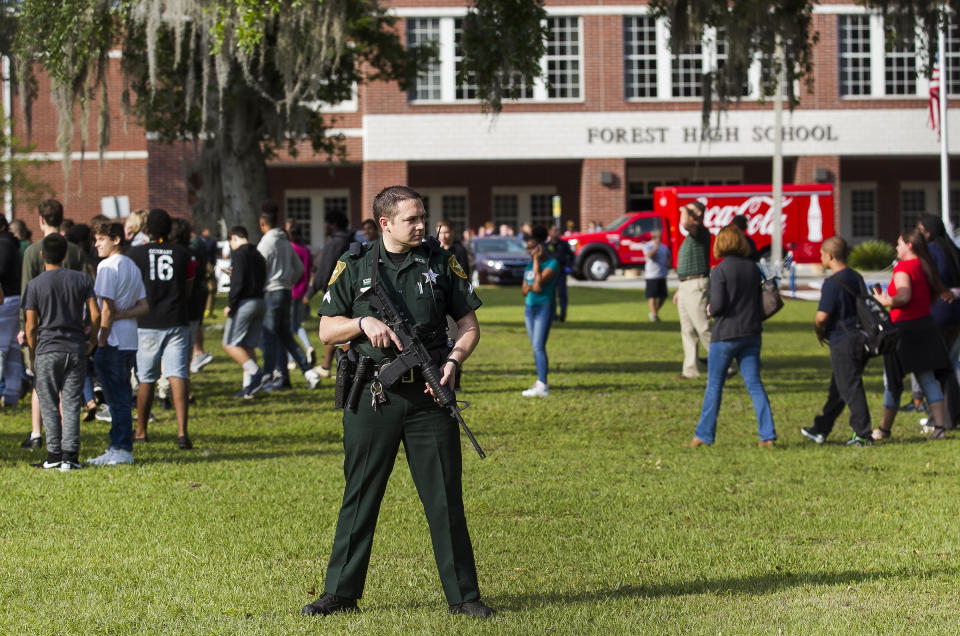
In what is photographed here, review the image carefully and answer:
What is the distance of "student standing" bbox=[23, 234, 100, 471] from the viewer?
8.97 m

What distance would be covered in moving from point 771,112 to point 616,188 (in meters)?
5.92

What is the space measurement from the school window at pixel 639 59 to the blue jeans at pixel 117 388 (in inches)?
1452

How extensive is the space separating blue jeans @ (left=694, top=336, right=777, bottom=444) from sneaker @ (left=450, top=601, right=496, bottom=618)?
5073 millimetres

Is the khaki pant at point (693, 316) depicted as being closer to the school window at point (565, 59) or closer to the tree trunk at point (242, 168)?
the tree trunk at point (242, 168)

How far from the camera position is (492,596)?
5.88m

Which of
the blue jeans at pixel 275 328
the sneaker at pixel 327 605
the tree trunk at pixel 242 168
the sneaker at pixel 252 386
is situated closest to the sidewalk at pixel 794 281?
the tree trunk at pixel 242 168

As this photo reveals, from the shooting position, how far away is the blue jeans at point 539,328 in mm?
13141

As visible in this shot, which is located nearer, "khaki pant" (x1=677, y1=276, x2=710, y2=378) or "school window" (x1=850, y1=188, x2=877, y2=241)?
"khaki pant" (x1=677, y1=276, x2=710, y2=378)

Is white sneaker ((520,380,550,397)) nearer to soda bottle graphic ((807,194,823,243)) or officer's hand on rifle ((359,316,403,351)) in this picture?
officer's hand on rifle ((359,316,403,351))

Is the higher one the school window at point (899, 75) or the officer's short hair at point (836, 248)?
the school window at point (899, 75)

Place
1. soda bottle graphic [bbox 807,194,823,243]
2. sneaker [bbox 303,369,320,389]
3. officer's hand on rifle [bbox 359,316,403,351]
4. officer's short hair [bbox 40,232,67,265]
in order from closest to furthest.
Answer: officer's hand on rifle [bbox 359,316,403,351] → officer's short hair [bbox 40,232,67,265] → sneaker [bbox 303,369,320,389] → soda bottle graphic [bbox 807,194,823,243]

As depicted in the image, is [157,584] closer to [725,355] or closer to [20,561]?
[20,561]

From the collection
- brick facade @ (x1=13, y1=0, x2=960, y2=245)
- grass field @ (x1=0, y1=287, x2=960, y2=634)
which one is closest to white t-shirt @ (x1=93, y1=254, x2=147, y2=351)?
grass field @ (x1=0, y1=287, x2=960, y2=634)

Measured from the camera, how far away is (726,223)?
39.1m
